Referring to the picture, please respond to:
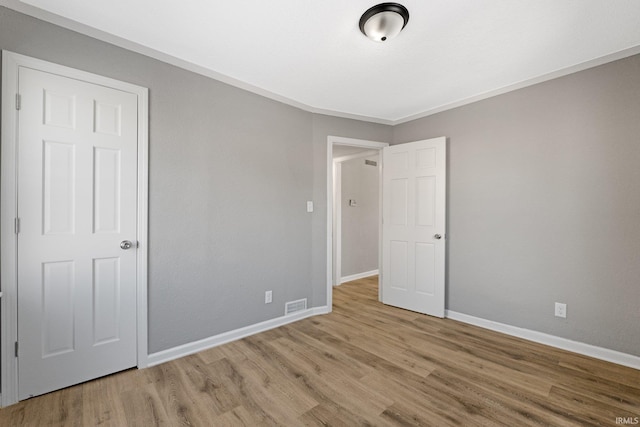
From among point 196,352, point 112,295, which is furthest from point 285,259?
point 112,295

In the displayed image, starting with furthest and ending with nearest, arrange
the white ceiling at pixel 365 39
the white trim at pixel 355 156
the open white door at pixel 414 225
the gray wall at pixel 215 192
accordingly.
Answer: the white trim at pixel 355 156 → the open white door at pixel 414 225 → the gray wall at pixel 215 192 → the white ceiling at pixel 365 39

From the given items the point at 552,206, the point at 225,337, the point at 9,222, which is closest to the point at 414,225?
the point at 552,206

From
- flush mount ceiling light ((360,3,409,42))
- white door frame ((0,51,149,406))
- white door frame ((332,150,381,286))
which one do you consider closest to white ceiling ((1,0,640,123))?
flush mount ceiling light ((360,3,409,42))

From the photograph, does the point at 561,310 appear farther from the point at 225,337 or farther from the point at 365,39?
the point at 225,337

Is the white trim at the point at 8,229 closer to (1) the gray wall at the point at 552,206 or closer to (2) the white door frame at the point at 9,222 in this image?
(2) the white door frame at the point at 9,222

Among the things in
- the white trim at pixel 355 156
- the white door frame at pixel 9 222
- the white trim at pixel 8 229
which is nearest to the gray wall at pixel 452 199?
the white door frame at pixel 9 222

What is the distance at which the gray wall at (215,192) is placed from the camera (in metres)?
2.16

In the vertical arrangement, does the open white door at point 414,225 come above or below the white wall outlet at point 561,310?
above

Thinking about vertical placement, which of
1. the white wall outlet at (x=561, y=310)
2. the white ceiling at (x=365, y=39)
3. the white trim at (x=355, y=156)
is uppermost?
the white ceiling at (x=365, y=39)

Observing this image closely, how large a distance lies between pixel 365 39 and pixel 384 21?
0.30 metres

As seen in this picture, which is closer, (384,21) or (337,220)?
(384,21)

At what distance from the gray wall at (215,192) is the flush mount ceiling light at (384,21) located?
4.61ft

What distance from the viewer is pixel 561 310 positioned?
8.27ft

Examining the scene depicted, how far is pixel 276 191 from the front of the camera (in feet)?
9.94
